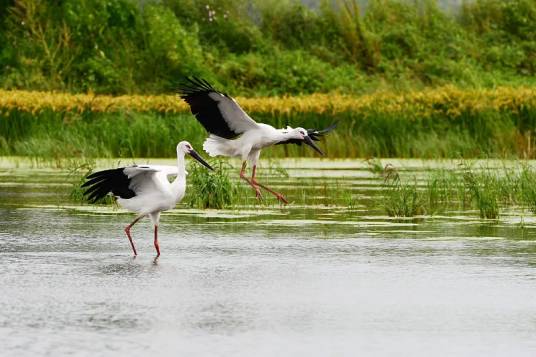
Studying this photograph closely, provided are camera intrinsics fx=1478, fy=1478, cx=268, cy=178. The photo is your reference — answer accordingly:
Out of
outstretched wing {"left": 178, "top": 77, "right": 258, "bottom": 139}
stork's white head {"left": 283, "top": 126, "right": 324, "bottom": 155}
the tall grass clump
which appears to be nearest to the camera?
the tall grass clump

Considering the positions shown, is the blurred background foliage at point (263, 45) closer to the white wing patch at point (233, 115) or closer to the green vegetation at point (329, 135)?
the green vegetation at point (329, 135)

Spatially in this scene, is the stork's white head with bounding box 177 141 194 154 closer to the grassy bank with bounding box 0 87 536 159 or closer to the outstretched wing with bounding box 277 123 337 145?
the outstretched wing with bounding box 277 123 337 145

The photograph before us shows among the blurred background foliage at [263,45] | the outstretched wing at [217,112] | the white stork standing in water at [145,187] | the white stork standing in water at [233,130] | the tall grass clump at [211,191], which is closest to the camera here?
the white stork standing in water at [145,187]

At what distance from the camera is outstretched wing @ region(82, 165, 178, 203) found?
12133 millimetres

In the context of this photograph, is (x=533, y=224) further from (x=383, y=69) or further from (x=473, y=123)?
(x=383, y=69)

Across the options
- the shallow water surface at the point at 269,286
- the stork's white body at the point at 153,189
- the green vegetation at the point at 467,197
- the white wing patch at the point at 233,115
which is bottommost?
the shallow water surface at the point at 269,286

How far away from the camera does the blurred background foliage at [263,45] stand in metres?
38.6

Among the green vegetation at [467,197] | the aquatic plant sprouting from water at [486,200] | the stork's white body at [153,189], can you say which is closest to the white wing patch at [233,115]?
the green vegetation at [467,197]

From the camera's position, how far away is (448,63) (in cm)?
3966

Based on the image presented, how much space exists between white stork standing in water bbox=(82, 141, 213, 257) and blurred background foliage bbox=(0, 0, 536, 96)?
78.4 feet

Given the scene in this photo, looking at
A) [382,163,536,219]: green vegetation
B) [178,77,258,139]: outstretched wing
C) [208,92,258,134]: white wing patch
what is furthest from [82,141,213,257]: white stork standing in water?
[208,92,258,134]: white wing patch

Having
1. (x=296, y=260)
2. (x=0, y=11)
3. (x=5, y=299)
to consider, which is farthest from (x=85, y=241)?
(x=0, y=11)

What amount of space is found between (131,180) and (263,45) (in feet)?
98.3

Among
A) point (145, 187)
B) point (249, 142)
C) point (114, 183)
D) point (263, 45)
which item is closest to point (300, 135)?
point (249, 142)
